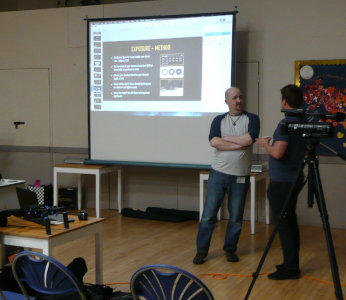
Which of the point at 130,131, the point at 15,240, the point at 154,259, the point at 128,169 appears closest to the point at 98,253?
the point at 15,240

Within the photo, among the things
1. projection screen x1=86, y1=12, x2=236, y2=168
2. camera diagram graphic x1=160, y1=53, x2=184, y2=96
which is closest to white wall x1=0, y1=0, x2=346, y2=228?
projection screen x1=86, y1=12, x2=236, y2=168

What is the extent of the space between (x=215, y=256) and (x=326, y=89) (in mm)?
2404

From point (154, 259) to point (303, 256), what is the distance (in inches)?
53.2

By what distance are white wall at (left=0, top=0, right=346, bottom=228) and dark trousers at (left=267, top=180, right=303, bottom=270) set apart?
1927mm

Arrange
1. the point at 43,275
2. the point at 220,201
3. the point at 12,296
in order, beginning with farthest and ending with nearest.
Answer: the point at 220,201
the point at 12,296
the point at 43,275

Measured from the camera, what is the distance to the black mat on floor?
539 cm

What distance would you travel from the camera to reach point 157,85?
5.34m

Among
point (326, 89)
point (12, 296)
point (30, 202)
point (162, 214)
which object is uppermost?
point (326, 89)

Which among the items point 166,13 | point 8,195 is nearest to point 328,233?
point 8,195

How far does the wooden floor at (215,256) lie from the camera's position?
3.17 m

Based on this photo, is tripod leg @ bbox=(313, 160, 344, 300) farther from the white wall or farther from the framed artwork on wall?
the white wall

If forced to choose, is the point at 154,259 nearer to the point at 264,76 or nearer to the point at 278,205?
the point at 278,205

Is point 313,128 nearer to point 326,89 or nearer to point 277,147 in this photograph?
point 277,147

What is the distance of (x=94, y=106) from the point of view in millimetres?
5621
